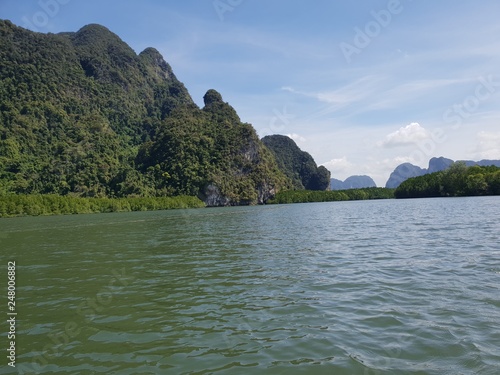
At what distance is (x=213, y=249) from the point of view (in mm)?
26766

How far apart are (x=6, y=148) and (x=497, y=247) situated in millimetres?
204974

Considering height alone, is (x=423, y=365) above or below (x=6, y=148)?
below

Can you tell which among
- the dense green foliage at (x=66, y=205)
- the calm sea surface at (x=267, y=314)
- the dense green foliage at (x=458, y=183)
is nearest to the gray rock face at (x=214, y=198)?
the dense green foliage at (x=66, y=205)

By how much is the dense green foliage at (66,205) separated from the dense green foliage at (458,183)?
325 feet

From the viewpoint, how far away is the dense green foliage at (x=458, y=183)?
12156 cm

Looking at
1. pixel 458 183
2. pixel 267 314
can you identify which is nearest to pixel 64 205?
pixel 267 314

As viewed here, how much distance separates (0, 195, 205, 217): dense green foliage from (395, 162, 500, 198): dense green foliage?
98967mm

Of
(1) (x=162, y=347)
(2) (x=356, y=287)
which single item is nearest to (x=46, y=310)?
(1) (x=162, y=347)

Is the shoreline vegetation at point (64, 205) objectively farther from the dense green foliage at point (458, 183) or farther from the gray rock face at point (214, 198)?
the dense green foliage at point (458, 183)

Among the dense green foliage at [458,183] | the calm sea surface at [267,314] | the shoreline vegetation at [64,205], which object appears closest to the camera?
the calm sea surface at [267,314]

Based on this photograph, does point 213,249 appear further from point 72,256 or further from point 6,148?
point 6,148

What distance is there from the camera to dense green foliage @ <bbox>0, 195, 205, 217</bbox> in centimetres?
9694

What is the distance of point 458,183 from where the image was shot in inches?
5167

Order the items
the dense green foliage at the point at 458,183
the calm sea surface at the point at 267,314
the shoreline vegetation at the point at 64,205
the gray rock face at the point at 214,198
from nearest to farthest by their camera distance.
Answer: the calm sea surface at the point at 267,314 → the shoreline vegetation at the point at 64,205 → the dense green foliage at the point at 458,183 → the gray rock face at the point at 214,198
